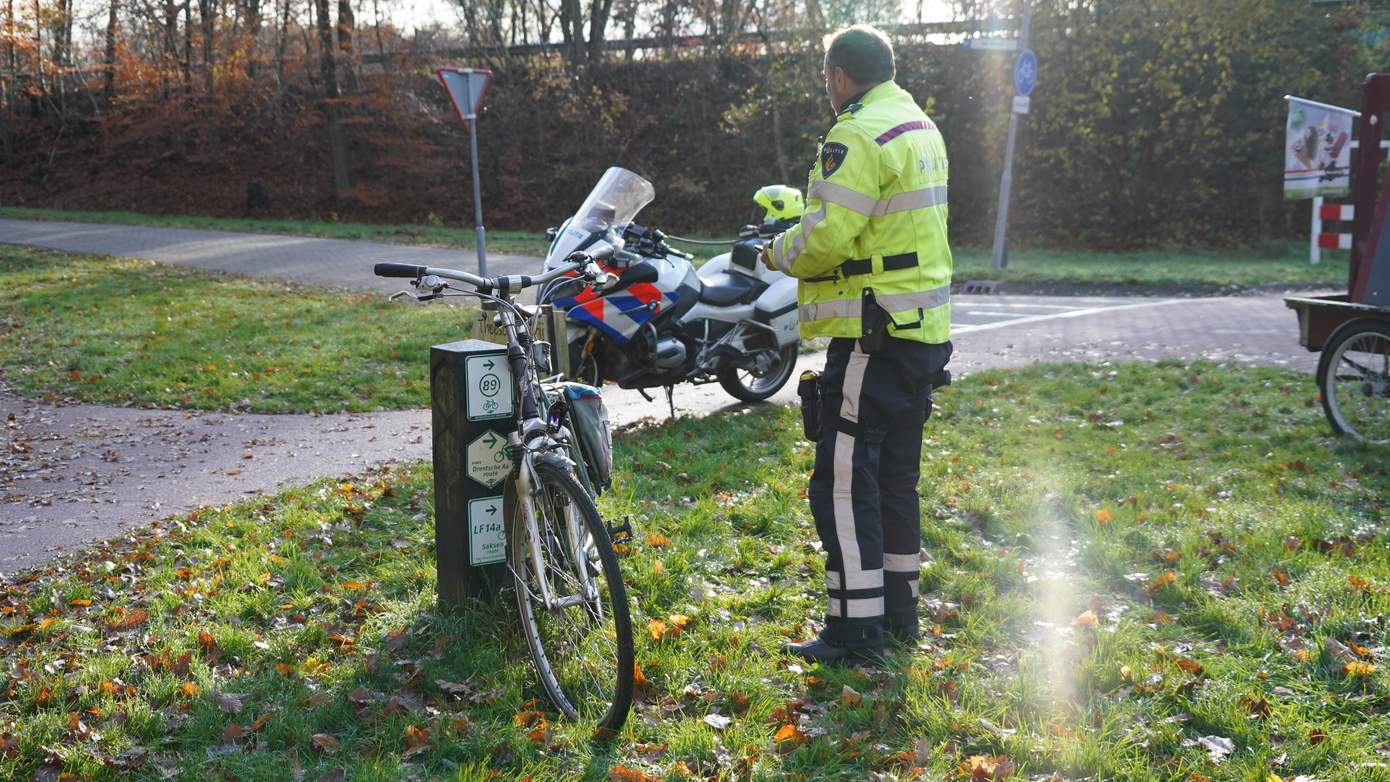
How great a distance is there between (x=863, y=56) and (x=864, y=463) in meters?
1.39

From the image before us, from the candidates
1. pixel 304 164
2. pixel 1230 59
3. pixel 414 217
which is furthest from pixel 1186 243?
pixel 304 164

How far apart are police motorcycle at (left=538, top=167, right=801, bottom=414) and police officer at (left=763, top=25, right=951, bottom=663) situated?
2.68 meters

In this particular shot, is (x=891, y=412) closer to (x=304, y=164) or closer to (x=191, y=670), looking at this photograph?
(x=191, y=670)

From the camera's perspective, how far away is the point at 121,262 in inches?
659

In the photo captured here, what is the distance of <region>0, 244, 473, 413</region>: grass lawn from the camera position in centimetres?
894

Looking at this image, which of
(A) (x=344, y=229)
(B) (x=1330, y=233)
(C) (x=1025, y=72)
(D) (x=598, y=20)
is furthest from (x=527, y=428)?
(D) (x=598, y=20)

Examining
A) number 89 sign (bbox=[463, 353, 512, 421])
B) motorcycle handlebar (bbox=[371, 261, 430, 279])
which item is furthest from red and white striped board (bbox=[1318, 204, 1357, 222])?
motorcycle handlebar (bbox=[371, 261, 430, 279])

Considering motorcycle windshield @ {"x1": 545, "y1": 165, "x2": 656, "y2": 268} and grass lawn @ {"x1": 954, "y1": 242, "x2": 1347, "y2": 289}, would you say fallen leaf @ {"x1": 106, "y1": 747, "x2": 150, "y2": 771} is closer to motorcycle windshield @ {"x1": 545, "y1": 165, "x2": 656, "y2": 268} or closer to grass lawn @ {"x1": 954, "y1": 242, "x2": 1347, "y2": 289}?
motorcycle windshield @ {"x1": 545, "y1": 165, "x2": 656, "y2": 268}

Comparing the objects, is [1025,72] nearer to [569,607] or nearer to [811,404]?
[811,404]

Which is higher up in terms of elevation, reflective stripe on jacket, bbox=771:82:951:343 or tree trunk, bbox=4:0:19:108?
tree trunk, bbox=4:0:19:108

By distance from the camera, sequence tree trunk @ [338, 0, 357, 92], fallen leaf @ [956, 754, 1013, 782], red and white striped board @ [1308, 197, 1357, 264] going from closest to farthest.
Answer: fallen leaf @ [956, 754, 1013, 782] → red and white striped board @ [1308, 197, 1357, 264] → tree trunk @ [338, 0, 357, 92]

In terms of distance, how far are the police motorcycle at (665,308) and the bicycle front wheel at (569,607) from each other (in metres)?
2.98

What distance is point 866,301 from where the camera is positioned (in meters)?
3.81

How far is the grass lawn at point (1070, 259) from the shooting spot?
1596 cm
